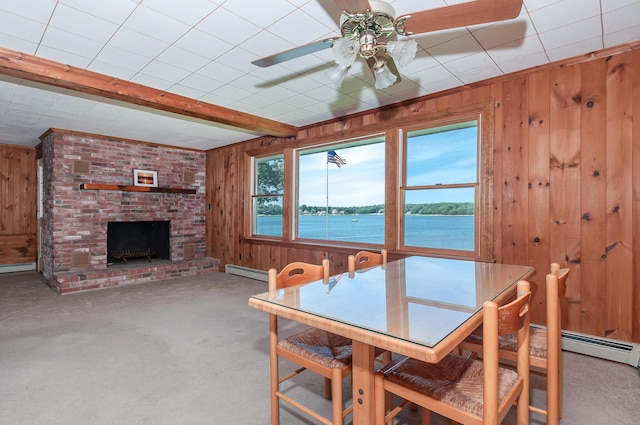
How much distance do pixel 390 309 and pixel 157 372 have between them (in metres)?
2.00

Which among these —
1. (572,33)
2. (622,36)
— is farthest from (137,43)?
(622,36)

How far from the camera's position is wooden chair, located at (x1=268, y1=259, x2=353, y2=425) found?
4.78 ft

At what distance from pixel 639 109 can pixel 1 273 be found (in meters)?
9.27

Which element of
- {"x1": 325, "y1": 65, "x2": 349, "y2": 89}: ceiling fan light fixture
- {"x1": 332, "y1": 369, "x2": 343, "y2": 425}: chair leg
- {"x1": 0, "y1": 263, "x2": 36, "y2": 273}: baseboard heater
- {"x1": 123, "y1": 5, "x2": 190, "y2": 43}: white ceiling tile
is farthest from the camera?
{"x1": 0, "y1": 263, "x2": 36, "y2": 273}: baseboard heater

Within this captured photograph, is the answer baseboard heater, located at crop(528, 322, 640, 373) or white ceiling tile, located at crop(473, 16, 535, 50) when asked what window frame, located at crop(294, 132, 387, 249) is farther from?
baseboard heater, located at crop(528, 322, 640, 373)

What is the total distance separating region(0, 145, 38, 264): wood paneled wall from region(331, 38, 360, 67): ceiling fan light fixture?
743 cm

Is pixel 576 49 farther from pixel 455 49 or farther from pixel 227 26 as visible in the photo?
pixel 227 26

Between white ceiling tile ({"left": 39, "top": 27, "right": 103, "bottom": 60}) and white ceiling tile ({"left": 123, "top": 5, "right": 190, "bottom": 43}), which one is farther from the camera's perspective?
white ceiling tile ({"left": 39, "top": 27, "right": 103, "bottom": 60})

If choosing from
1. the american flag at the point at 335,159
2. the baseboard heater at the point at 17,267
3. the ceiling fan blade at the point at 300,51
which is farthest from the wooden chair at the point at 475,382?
the baseboard heater at the point at 17,267

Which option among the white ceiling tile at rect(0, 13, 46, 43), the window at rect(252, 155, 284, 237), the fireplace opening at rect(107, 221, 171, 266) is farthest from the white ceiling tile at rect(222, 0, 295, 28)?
the fireplace opening at rect(107, 221, 171, 266)

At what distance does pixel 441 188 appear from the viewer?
364 centimetres

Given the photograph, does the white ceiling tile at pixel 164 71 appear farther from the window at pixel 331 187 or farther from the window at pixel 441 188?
the window at pixel 441 188

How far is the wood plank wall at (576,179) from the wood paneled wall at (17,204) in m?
7.71

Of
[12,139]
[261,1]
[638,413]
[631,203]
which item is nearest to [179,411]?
[261,1]
